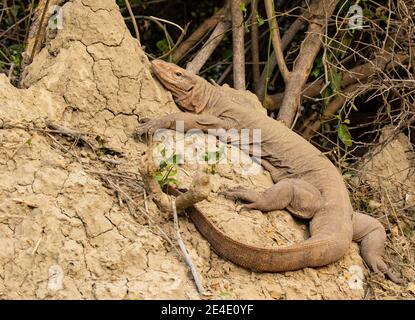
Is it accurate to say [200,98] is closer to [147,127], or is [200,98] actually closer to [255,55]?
[147,127]

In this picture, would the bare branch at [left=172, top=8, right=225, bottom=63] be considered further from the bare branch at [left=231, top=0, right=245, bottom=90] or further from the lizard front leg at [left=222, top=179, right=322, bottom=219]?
the lizard front leg at [left=222, top=179, right=322, bottom=219]

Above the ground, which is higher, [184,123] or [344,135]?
[184,123]

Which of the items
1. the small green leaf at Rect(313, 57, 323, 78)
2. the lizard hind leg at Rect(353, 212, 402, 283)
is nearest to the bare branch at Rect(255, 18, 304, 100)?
the small green leaf at Rect(313, 57, 323, 78)

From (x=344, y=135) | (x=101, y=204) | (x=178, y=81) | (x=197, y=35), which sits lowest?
(x=344, y=135)

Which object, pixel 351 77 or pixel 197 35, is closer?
pixel 351 77

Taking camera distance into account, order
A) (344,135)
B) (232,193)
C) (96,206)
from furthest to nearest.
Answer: (344,135) → (232,193) → (96,206)

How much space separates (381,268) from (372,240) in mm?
273

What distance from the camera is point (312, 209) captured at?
21.9 ft

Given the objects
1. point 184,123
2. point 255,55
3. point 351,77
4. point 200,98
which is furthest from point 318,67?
point 184,123

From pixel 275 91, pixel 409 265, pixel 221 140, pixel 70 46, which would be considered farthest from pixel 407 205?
pixel 70 46

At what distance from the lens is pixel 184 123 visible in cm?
703

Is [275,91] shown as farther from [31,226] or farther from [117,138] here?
[31,226]
